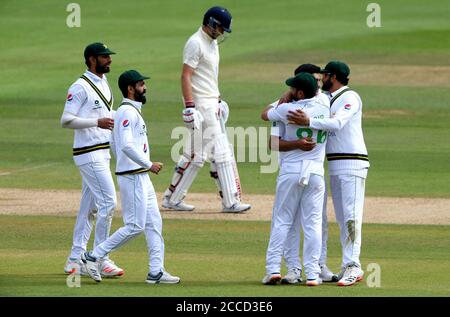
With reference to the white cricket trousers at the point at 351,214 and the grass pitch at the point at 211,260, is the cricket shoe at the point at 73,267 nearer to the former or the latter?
the grass pitch at the point at 211,260

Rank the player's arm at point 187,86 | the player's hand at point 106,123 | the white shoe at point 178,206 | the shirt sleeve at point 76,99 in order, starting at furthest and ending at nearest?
the white shoe at point 178,206 → the player's arm at point 187,86 → the shirt sleeve at point 76,99 → the player's hand at point 106,123

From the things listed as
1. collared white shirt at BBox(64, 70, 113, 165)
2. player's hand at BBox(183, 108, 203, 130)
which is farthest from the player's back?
player's hand at BBox(183, 108, 203, 130)

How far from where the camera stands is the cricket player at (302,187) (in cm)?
1161

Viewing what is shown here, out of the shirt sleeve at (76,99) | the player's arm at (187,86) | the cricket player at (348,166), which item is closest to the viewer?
the cricket player at (348,166)

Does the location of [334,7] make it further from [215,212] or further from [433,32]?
[215,212]

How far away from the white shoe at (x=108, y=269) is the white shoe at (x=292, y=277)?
1.54m

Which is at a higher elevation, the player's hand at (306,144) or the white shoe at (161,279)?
the player's hand at (306,144)

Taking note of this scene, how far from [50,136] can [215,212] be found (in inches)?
285

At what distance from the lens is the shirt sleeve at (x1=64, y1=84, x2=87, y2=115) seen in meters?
12.5

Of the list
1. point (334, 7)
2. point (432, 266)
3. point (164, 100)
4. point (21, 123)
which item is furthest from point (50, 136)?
point (334, 7)

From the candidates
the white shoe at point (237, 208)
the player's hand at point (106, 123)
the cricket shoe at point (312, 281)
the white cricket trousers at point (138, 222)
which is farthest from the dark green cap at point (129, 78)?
the white shoe at point (237, 208)

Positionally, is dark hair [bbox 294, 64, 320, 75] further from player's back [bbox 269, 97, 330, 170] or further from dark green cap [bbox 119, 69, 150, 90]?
dark green cap [bbox 119, 69, 150, 90]

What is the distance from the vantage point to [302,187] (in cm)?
1169

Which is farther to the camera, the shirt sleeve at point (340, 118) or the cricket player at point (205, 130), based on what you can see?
the cricket player at point (205, 130)
